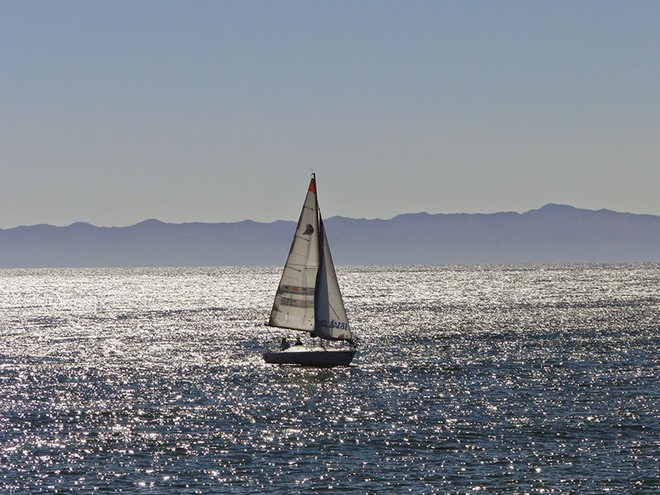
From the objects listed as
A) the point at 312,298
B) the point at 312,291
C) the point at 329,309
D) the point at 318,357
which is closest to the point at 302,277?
the point at 312,291

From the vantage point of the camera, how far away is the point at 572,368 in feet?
293

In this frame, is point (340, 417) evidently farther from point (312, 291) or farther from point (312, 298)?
point (312, 291)

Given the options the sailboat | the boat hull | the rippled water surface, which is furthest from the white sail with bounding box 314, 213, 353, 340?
the rippled water surface

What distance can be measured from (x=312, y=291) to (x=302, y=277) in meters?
1.39

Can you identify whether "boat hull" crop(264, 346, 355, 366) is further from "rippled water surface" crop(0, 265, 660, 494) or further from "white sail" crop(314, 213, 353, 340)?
"white sail" crop(314, 213, 353, 340)

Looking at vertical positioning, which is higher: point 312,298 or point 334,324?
point 312,298

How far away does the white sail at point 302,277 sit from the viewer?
86562 mm

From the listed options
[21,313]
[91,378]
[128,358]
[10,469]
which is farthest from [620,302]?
[10,469]

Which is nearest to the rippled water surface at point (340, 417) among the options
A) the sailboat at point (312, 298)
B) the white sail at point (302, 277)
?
the sailboat at point (312, 298)

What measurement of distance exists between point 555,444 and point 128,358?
55.8m

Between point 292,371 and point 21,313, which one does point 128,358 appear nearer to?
point 292,371

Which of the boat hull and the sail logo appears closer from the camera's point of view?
the boat hull

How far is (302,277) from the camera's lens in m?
88.6

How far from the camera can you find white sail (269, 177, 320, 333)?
86562mm
